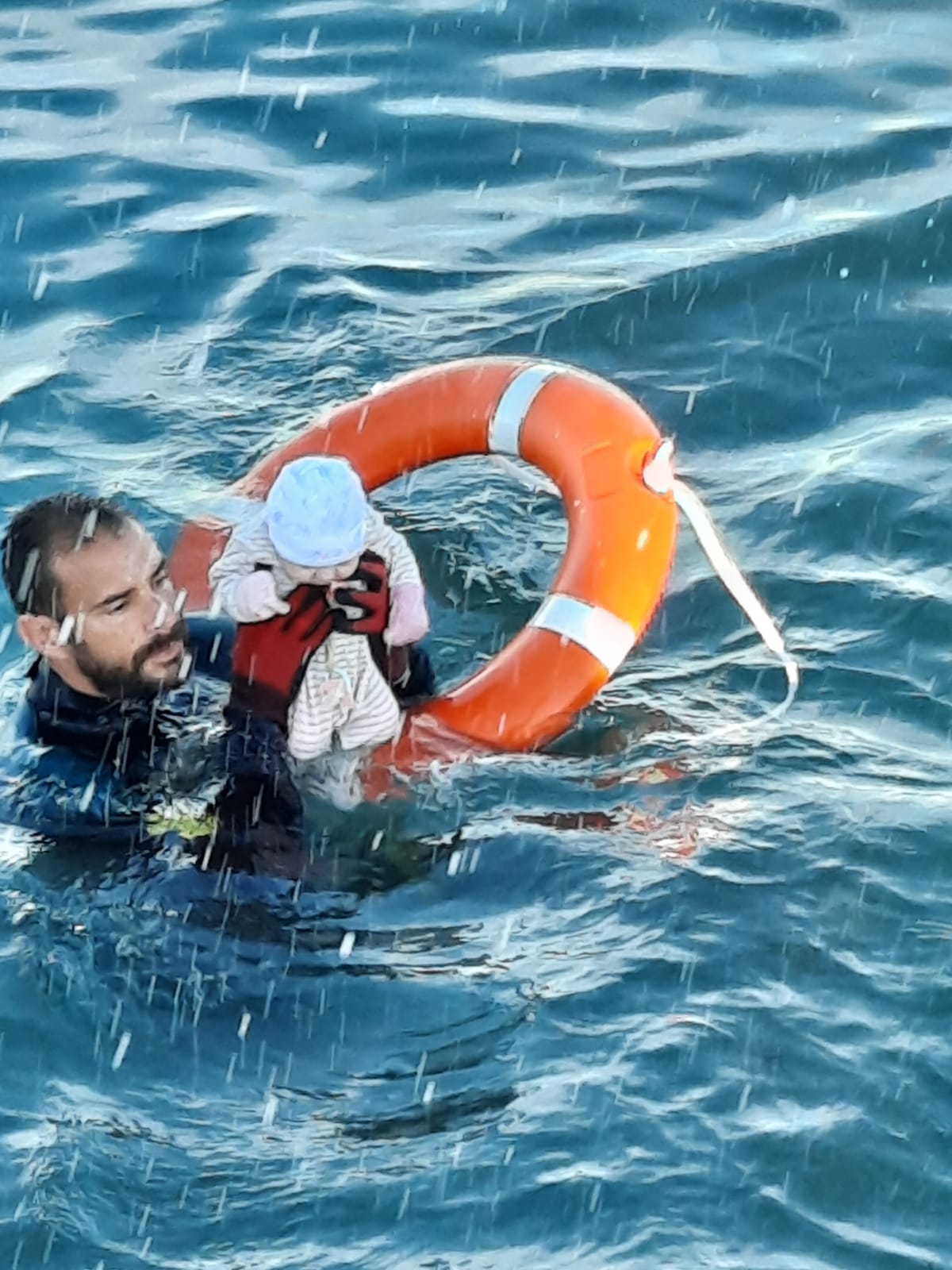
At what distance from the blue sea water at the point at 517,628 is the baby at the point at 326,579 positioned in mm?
319

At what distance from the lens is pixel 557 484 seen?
19.7 ft

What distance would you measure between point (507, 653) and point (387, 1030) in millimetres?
1207

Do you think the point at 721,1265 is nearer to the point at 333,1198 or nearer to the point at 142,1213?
the point at 333,1198

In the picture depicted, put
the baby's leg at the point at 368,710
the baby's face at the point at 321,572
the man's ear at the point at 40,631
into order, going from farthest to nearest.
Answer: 1. the baby's leg at the point at 368,710
2. the man's ear at the point at 40,631
3. the baby's face at the point at 321,572

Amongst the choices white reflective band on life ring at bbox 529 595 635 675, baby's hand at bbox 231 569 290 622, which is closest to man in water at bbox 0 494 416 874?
baby's hand at bbox 231 569 290 622

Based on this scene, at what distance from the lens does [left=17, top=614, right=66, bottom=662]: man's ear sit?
5.19 m

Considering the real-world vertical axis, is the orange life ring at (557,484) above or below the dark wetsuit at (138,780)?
above

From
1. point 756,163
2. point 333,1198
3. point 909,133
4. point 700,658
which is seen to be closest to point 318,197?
point 756,163

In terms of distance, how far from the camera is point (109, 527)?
5.18 m

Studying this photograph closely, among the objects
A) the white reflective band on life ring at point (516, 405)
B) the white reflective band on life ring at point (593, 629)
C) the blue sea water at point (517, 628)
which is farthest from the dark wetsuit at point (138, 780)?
the white reflective band on life ring at point (516, 405)

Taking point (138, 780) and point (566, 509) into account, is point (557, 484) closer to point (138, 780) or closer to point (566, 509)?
point (566, 509)

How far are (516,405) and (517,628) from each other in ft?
2.64

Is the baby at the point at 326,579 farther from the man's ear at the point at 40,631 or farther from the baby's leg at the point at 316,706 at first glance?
the man's ear at the point at 40,631

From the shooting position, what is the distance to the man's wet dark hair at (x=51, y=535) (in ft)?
16.9
